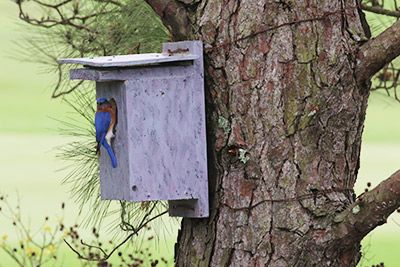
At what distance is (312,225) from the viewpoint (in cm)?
234

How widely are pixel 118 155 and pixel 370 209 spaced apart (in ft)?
1.71

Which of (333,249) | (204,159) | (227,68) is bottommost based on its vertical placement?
(333,249)

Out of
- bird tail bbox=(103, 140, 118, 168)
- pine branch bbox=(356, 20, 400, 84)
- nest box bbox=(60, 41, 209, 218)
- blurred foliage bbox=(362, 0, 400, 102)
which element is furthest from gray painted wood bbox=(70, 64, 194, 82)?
blurred foliage bbox=(362, 0, 400, 102)

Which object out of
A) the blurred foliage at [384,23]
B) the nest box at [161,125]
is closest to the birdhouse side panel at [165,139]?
the nest box at [161,125]

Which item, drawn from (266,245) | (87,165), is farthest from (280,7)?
(87,165)

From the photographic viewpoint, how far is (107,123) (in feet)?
7.78

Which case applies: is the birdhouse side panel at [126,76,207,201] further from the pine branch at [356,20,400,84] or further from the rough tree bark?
the pine branch at [356,20,400,84]

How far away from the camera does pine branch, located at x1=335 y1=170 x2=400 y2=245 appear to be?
2244mm

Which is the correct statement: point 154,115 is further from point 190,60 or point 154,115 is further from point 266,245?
point 266,245

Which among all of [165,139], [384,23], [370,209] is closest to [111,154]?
[165,139]

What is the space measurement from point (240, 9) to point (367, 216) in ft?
1.61

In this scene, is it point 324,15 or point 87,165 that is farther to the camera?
point 87,165

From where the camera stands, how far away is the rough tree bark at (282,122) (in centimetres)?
234

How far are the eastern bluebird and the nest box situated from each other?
0.04 ft
